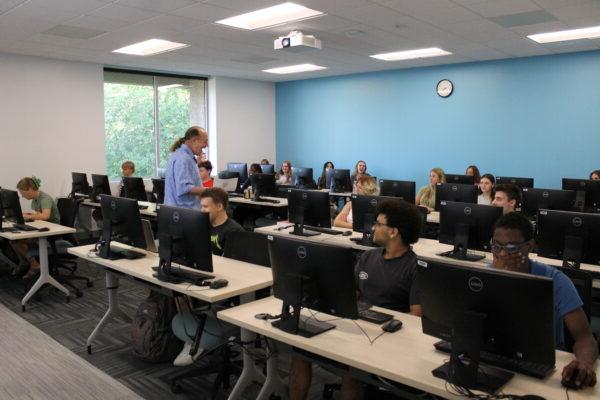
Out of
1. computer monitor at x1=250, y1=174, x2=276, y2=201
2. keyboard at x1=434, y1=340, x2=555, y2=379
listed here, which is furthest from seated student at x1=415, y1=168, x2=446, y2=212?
keyboard at x1=434, y1=340, x2=555, y2=379

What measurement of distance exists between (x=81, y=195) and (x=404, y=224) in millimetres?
6375

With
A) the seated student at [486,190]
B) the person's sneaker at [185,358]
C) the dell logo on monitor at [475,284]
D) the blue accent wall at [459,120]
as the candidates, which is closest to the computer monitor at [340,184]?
the blue accent wall at [459,120]

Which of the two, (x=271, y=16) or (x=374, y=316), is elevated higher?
(x=271, y=16)

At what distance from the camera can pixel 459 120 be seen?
864 cm

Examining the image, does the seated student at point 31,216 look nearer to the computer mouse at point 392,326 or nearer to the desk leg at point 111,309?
the desk leg at point 111,309

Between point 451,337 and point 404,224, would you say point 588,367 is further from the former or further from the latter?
point 404,224

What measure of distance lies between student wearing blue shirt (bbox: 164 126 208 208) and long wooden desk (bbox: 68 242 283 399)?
0.79m

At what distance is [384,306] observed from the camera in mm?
2598

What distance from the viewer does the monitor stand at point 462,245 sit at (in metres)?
3.67

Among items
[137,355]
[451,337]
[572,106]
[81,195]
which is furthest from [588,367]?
[81,195]

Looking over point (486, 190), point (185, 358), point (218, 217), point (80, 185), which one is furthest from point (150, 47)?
point (185, 358)

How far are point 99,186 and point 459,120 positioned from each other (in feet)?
19.3

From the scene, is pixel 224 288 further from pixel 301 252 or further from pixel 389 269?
pixel 389 269

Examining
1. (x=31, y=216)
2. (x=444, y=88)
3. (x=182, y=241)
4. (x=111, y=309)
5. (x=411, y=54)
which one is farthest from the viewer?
(x=444, y=88)
